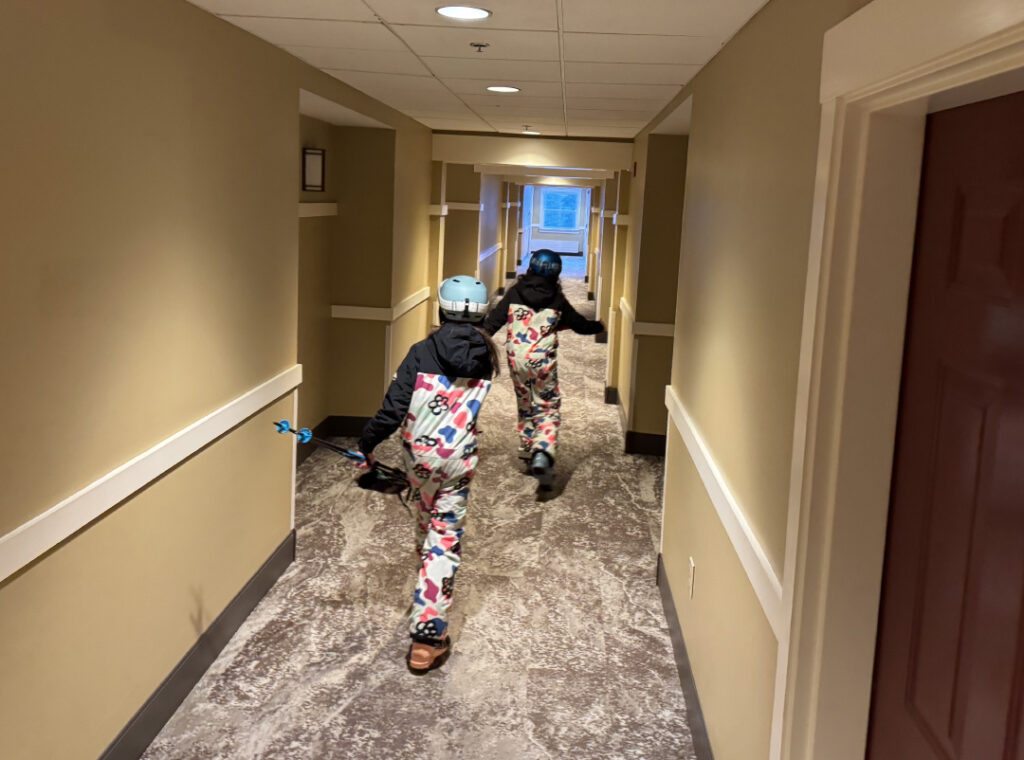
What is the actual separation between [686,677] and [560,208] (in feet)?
71.8

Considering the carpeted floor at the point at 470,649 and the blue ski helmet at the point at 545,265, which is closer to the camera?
the carpeted floor at the point at 470,649

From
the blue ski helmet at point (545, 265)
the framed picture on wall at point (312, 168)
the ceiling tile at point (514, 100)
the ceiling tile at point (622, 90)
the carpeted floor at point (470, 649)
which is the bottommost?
the carpeted floor at point (470, 649)

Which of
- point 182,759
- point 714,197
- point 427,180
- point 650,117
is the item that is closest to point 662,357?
point 650,117

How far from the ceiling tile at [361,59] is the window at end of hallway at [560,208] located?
67.2 feet

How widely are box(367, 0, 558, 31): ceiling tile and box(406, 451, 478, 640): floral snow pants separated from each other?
58.6 inches

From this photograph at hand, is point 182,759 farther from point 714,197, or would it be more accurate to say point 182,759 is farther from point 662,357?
point 662,357

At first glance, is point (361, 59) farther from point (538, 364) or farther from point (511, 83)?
point (538, 364)

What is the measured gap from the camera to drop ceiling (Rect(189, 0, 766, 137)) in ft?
8.59

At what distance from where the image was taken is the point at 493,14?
269 cm

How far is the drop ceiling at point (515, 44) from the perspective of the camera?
8.59 feet

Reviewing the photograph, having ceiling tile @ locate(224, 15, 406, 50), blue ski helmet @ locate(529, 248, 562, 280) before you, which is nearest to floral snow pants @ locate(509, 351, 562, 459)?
blue ski helmet @ locate(529, 248, 562, 280)

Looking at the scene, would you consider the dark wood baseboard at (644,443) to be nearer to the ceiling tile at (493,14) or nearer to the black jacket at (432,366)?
the black jacket at (432,366)

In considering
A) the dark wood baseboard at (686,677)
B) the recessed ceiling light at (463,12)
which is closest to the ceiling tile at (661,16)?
the recessed ceiling light at (463,12)

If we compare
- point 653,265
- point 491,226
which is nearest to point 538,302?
point 653,265
